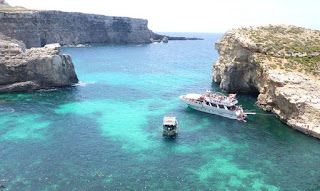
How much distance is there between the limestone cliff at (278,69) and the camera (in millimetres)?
57856

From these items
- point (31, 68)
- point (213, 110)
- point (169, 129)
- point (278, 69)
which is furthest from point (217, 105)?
point (31, 68)

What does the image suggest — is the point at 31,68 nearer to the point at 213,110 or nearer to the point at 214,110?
the point at 213,110

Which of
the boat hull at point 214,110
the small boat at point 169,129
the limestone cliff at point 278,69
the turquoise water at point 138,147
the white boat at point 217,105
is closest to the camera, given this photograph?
the turquoise water at point 138,147

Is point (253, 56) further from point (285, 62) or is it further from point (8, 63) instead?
point (8, 63)

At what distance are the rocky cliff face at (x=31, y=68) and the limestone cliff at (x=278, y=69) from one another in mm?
53518

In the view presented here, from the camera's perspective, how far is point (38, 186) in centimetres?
3797

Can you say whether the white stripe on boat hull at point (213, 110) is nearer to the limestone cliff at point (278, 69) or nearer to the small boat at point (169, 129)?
the limestone cliff at point (278, 69)

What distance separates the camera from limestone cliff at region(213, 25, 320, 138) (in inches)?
2278

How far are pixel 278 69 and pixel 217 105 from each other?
59.7 feet

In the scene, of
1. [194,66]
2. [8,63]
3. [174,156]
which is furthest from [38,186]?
[194,66]

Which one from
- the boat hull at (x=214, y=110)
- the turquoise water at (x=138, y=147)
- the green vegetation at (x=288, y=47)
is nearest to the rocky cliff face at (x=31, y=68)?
the turquoise water at (x=138, y=147)

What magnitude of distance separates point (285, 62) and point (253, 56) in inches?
338

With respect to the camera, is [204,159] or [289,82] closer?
[204,159]

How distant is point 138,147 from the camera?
49.9 m
